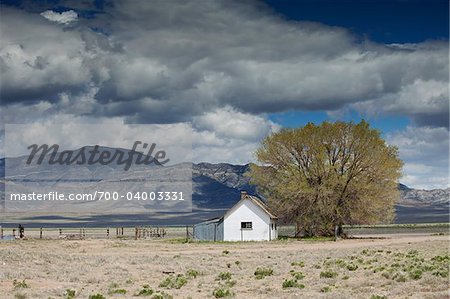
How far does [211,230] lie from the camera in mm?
77625

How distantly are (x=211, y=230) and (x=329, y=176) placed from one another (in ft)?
47.5

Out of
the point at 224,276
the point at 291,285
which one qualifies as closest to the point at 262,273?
the point at 224,276

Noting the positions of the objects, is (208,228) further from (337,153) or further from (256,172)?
(337,153)

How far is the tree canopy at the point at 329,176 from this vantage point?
71.2 m

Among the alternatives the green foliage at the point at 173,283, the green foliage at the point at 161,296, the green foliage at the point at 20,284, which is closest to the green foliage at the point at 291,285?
the green foliage at the point at 173,283

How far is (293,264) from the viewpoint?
4016 centimetres

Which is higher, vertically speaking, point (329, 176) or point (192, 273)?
point (329, 176)

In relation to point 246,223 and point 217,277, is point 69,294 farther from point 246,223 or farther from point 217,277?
point 246,223

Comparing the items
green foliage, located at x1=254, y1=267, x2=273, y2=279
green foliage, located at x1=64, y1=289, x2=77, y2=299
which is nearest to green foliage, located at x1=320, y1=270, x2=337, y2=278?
green foliage, located at x1=254, y1=267, x2=273, y2=279

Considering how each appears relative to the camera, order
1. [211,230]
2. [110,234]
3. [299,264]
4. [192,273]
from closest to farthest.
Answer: [192,273], [299,264], [211,230], [110,234]

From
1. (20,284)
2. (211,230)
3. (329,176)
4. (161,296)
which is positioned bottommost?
(161,296)

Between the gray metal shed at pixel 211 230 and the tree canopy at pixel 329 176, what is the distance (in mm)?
5968

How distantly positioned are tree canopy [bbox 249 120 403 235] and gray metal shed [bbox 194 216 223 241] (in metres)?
5.97

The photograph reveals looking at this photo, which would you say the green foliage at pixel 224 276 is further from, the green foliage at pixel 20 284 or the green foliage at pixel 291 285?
the green foliage at pixel 20 284
